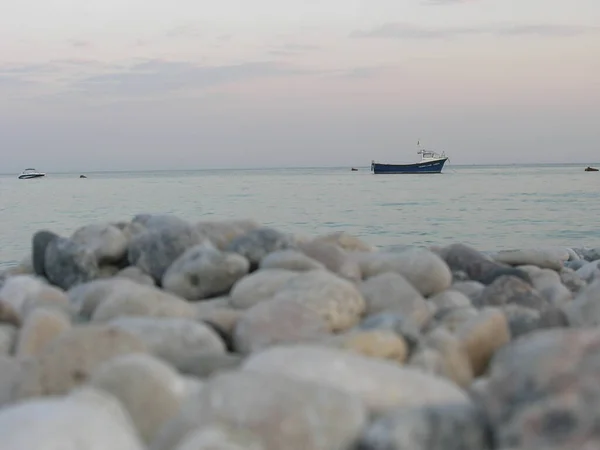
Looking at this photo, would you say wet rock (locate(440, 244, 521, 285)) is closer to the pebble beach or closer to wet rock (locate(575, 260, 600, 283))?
the pebble beach

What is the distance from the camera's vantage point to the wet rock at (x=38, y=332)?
3211 mm

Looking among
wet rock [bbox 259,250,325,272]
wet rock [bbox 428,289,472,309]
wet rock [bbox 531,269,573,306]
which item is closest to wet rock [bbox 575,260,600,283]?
wet rock [bbox 531,269,573,306]

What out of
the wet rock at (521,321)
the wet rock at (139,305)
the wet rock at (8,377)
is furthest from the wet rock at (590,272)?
the wet rock at (8,377)

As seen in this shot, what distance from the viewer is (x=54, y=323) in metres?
Result: 3.29

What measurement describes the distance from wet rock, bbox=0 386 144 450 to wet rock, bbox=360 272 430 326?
6.82 feet

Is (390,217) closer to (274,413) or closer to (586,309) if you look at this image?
(586,309)

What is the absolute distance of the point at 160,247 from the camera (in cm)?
513

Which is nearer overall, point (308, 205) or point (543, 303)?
point (543, 303)

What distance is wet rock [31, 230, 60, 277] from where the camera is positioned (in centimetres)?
552

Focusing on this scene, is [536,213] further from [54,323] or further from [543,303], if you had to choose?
[54,323]

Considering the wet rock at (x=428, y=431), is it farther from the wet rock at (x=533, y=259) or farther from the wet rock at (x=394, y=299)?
the wet rock at (x=533, y=259)

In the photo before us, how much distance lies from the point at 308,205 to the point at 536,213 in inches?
271

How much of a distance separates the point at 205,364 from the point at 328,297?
1.03m

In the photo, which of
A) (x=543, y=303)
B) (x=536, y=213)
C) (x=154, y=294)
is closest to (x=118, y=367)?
(x=154, y=294)
